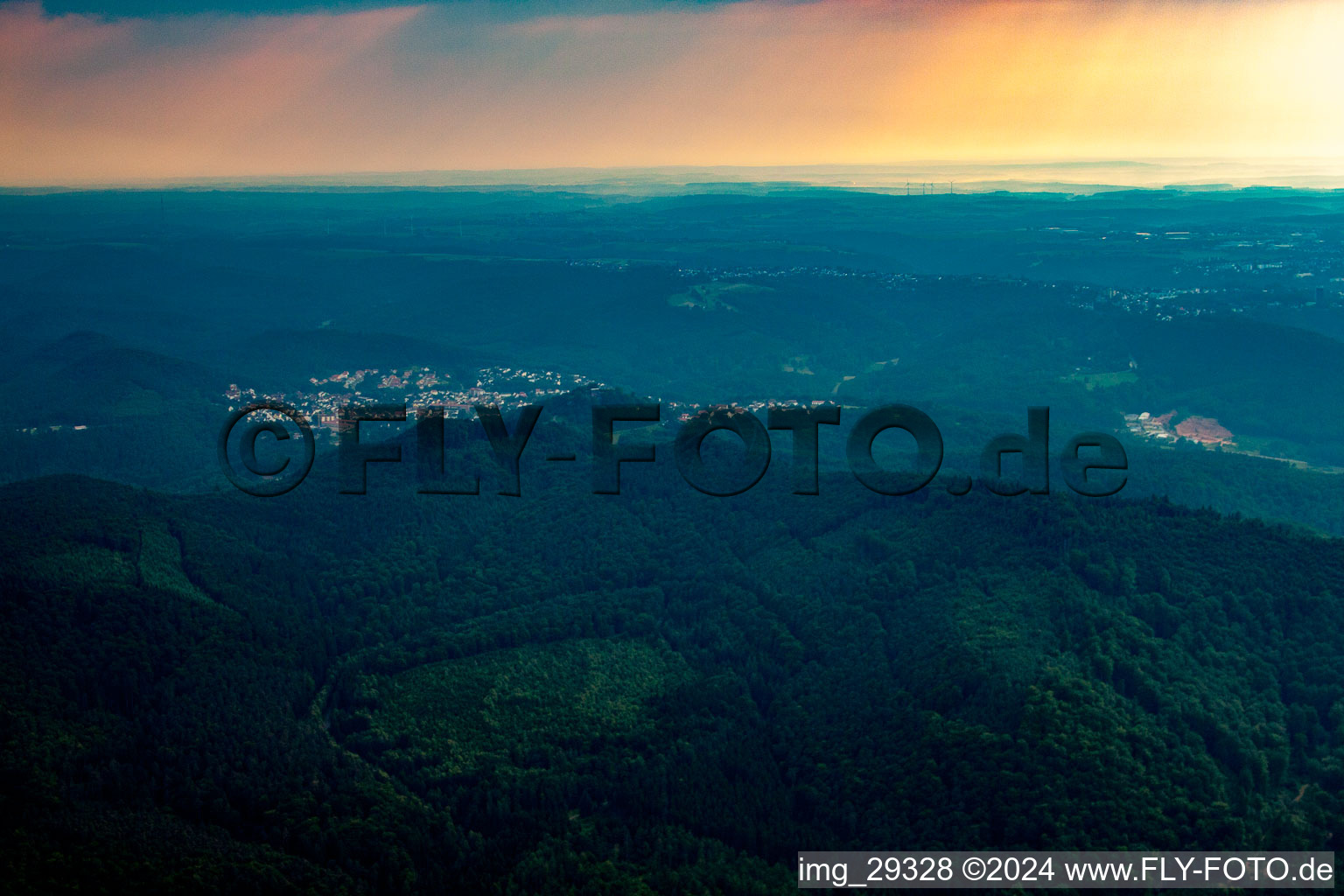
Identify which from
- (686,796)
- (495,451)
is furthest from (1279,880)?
(495,451)

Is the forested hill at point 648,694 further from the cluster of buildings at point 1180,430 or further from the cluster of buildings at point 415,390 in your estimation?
the cluster of buildings at point 1180,430

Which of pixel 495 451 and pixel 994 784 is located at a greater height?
pixel 495 451

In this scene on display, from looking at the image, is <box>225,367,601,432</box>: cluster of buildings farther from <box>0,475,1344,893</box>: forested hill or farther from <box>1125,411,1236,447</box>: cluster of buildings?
<box>0,475,1344,893</box>: forested hill

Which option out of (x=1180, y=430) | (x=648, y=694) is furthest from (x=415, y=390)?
(x=648, y=694)

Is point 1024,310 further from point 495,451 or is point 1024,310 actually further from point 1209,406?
point 495,451

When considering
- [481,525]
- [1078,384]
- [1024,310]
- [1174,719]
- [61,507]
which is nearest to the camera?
[1174,719]

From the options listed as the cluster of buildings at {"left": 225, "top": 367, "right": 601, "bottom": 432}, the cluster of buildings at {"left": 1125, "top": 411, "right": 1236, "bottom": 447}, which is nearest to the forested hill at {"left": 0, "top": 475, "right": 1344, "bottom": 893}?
the cluster of buildings at {"left": 225, "top": 367, "right": 601, "bottom": 432}

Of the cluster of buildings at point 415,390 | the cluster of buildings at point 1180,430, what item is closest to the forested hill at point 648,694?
the cluster of buildings at point 415,390

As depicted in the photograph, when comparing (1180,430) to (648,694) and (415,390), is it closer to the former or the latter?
(415,390)
